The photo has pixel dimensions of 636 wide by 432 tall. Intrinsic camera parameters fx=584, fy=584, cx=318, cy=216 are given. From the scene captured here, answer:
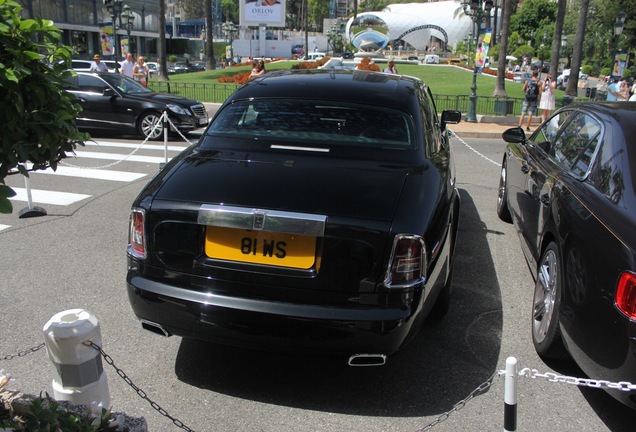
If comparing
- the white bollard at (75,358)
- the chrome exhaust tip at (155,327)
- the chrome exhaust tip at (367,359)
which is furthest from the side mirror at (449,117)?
the white bollard at (75,358)

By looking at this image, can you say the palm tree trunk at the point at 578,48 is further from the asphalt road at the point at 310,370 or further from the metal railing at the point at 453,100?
the asphalt road at the point at 310,370

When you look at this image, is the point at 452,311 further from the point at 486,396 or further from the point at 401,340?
the point at 401,340

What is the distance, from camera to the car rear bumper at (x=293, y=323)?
9.91 feet

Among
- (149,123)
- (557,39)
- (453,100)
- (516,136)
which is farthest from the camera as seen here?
(557,39)

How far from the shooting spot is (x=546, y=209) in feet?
14.4

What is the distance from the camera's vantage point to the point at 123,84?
1438 centimetres

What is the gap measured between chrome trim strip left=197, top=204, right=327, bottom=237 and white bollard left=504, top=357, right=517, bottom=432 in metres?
1.20

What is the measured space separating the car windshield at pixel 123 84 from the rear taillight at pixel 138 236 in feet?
38.1

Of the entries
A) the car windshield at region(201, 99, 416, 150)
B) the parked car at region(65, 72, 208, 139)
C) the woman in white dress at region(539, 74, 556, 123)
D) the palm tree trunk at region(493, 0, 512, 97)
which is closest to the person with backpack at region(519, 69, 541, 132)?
the woman in white dress at region(539, 74, 556, 123)

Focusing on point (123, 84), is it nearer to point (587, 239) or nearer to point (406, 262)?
point (406, 262)

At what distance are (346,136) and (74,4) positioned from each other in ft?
224

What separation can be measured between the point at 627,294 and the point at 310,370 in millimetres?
1891

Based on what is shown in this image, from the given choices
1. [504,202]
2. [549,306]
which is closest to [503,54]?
[504,202]

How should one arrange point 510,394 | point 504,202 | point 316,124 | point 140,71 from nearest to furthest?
point 510,394
point 316,124
point 504,202
point 140,71
